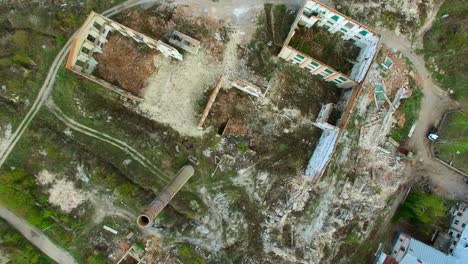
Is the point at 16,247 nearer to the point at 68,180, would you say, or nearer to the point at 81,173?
the point at 68,180

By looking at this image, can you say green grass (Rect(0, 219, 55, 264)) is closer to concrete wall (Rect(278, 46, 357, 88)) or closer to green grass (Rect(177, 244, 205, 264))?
green grass (Rect(177, 244, 205, 264))

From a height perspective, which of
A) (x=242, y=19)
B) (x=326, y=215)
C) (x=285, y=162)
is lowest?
(x=326, y=215)

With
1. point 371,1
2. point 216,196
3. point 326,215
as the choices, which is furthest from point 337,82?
point 216,196

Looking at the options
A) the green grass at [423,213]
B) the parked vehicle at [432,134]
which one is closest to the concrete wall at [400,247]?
the green grass at [423,213]

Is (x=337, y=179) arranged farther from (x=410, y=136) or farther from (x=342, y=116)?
(x=410, y=136)

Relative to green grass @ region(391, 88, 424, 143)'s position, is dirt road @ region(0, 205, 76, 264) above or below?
below

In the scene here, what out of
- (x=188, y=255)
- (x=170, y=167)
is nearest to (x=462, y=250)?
(x=188, y=255)

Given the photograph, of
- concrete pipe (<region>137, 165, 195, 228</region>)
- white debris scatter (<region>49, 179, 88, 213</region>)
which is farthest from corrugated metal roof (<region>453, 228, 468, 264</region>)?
white debris scatter (<region>49, 179, 88, 213</region>)
